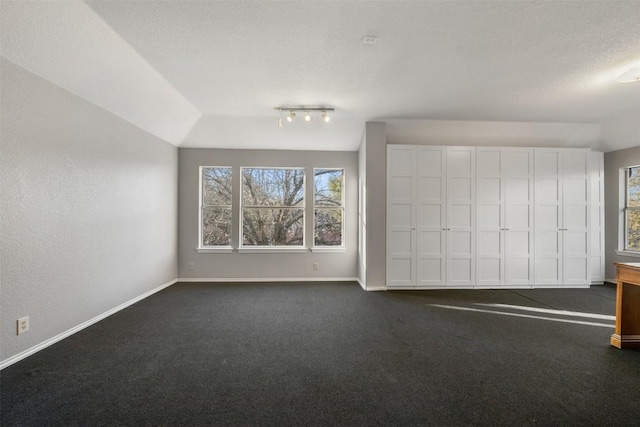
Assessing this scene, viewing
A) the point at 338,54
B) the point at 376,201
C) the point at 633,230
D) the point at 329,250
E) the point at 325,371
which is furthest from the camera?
the point at 329,250

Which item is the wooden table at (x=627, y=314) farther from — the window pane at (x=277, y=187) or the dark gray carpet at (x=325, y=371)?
the window pane at (x=277, y=187)

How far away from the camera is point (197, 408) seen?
5.59ft

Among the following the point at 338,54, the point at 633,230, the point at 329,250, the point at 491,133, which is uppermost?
the point at 338,54

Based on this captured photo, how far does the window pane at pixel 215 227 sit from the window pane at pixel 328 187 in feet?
5.78

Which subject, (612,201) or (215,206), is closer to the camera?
(612,201)

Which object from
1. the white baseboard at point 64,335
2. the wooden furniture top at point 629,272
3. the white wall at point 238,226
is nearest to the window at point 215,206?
the white wall at point 238,226

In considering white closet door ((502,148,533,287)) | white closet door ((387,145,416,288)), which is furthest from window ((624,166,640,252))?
white closet door ((387,145,416,288))

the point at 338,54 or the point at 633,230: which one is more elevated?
the point at 338,54

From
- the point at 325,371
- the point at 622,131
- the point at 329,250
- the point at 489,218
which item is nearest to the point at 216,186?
the point at 329,250

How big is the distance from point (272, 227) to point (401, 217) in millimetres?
2327

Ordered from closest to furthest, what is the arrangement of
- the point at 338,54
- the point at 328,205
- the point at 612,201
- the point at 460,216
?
the point at 338,54 → the point at 460,216 → the point at 612,201 → the point at 328,205

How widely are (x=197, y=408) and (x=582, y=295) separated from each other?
17.5 ft

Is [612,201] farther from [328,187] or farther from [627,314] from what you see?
[328,187]

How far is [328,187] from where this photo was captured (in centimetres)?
520
